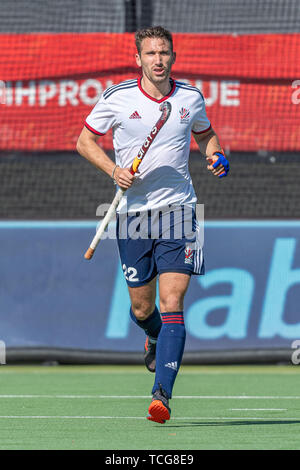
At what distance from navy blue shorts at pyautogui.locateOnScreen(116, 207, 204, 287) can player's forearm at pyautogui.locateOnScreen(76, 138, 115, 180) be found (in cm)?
37

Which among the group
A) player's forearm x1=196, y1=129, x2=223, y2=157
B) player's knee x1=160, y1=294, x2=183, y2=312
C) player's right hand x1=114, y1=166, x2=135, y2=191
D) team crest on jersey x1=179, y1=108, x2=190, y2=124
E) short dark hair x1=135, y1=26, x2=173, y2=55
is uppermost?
short dark hair x1=135, y1=26, x2=173, y2=55

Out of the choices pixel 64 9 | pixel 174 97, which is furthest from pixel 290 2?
pixel 174 97

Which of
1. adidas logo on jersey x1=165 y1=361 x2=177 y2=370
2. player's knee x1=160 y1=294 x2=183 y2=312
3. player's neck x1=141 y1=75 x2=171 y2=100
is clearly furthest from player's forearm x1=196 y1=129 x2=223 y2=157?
adidas logo on jersey x1=165 y1=361 x2=177 y2=370

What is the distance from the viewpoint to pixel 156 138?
22.3 ft

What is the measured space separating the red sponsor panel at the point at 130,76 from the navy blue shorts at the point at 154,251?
19.3 feet

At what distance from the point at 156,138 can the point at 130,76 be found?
6043 mm

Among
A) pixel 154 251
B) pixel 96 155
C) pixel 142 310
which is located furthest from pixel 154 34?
pixel 142 310

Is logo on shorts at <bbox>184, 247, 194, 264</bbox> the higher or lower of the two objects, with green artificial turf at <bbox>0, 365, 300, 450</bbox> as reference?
higher

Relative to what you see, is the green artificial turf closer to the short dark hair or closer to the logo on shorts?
the logo on shorts

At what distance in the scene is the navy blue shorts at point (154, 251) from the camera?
667 cm

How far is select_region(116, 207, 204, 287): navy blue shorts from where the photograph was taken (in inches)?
263

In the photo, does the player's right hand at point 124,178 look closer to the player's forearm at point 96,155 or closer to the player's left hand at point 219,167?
the player's forearm at point 96,155

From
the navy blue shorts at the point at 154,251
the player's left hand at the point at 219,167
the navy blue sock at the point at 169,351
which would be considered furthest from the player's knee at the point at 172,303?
the player's left hand at the point at 219,167

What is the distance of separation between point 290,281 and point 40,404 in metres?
3.98
